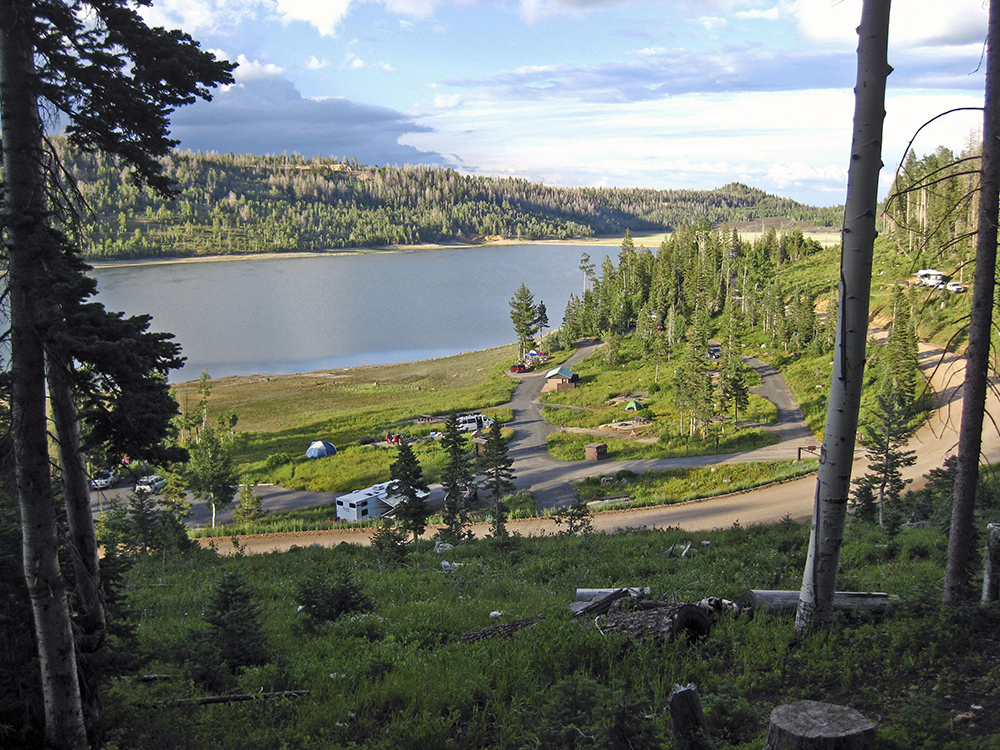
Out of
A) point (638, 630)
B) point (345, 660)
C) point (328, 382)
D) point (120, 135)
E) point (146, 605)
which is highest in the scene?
point (120, 135)

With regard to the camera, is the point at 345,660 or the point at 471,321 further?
the point at 471,321

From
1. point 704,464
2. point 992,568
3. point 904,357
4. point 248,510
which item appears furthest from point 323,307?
point 992,568

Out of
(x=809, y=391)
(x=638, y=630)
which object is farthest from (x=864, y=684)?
→ (x=809, y=391)

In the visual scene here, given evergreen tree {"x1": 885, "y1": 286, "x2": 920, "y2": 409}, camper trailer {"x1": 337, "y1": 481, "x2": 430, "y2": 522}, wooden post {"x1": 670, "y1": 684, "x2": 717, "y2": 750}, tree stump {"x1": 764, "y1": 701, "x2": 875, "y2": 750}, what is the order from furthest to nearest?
evergreen tree {"x1": 885, "y1": 286, "x2": 920, "y2": 409}
camper trailer {"x1": 337, "y1": 481, "x2": 430, "y2": 522}
wooden post {"x1": 670, "y1": 684, "x2": 717, "y2": 750}
tree stump {"x1": 764, "y1": 701, "x2": 875, "y2": 750}

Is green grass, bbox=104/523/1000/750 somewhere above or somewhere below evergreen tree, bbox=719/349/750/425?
above

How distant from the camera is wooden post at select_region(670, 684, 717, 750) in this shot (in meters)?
3.88

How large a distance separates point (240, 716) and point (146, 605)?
6723 millimetres

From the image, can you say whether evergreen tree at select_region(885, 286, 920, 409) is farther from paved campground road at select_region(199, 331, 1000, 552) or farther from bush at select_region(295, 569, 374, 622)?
bush at select_region(295, 569, 374, 622)

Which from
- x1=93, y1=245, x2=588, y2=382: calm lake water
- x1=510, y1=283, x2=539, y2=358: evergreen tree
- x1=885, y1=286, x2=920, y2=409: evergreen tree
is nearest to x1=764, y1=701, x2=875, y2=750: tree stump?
x1=885, y1=286, x2=920, y2=409: evergreen tree

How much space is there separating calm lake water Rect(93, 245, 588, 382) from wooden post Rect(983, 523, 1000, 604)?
50.9 m

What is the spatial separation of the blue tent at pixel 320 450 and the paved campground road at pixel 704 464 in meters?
5.10

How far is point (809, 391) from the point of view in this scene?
47219 millimetres

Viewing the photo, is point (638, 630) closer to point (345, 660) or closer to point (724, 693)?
point (724, 693)

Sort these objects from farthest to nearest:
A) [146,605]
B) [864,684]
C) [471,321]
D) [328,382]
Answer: [471,321], [328,382], [146,605], [864,684]
